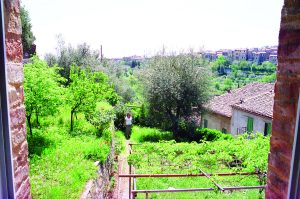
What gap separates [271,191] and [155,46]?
48.0 feet

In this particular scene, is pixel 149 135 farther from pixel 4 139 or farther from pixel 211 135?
pixel 4 139

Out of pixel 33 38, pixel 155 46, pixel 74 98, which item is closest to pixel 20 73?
pixel 74 98

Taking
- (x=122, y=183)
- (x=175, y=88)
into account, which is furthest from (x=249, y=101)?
(x=122, y=183)

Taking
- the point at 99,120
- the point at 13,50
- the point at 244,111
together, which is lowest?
the point at 244,111

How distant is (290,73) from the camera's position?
108 centimetres

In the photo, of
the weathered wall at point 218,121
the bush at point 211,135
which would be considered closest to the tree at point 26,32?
the bush at point 211,135

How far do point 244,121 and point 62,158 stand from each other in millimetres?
11636

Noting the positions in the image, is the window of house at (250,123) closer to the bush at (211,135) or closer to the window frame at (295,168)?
the bush at (211,135)

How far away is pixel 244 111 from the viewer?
14.5m

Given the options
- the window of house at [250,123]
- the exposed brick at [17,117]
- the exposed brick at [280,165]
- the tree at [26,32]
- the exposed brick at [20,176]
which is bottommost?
the window of house at [250,123]

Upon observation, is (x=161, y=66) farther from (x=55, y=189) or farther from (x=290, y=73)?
(x=290, y=73)

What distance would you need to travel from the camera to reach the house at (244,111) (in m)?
13.3

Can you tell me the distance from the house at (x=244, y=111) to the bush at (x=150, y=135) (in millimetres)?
2589

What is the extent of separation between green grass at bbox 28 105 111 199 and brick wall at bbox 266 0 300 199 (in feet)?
12.3
